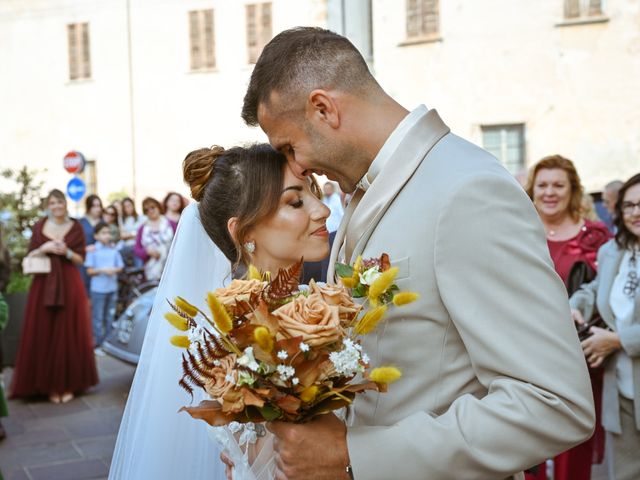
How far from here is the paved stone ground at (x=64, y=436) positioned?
20.0ft

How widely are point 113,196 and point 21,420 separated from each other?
16.8 meters

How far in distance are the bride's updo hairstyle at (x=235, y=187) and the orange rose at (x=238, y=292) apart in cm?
121

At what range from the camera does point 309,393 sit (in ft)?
5.50

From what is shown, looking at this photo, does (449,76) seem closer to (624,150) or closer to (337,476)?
(624,150)

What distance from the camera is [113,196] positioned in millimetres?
23969

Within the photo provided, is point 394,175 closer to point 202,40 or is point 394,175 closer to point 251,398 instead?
point 251,398

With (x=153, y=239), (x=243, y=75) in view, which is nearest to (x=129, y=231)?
(x=153, y=239)

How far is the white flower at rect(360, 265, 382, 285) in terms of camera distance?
174 cm

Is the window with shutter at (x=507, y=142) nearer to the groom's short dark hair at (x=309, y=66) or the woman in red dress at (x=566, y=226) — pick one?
the woman in red dress at (x=566, y=226)

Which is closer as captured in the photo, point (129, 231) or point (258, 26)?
point (129, 231)

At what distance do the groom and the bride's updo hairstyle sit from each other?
102cm

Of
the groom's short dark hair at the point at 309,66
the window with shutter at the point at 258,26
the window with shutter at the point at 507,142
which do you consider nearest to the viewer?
the groom's short dark hair at the point at 309,66

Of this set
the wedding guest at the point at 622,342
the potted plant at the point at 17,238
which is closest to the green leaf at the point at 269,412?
the wedding guest at the point at 622,342

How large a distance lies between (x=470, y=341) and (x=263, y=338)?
1.47 ft
